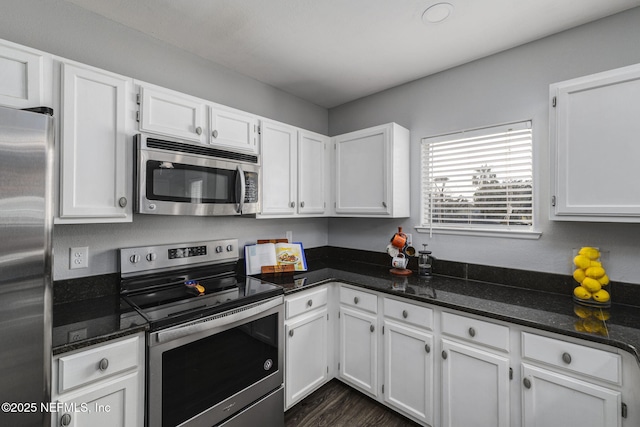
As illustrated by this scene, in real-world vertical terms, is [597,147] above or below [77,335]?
above

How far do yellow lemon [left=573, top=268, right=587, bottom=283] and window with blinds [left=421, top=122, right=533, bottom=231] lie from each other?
39 centimetres

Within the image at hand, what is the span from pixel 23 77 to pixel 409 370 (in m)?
2.61

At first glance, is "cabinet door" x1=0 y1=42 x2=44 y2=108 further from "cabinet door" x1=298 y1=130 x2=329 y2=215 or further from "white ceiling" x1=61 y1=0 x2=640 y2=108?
"cabinet door" x1=298 y1=130 x2=329 y2=215

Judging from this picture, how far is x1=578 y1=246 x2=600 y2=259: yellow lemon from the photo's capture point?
5.46 ft

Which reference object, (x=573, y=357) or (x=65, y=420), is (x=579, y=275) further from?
(x=65, y=420)

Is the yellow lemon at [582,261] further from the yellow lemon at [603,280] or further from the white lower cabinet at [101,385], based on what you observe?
the white lower cabinet at [101,385]

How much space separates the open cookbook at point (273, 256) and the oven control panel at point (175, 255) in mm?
119

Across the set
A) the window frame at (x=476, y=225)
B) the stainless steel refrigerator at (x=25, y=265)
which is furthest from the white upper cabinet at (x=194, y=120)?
the window frame at (x=476, y=225)

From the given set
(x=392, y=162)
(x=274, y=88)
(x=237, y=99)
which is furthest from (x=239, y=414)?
(x=274, y=88)

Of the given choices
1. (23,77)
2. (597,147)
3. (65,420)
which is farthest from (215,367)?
(597,147)

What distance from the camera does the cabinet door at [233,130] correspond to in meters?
1.94

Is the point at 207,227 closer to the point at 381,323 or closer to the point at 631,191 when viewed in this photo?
the point at 381,323

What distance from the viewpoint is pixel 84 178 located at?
1.44 metres

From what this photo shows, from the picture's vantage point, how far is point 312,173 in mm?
2656
